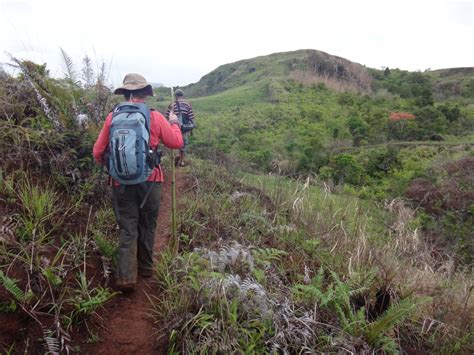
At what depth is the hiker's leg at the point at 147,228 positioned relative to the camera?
3.47m

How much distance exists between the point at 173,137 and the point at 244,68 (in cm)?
3465

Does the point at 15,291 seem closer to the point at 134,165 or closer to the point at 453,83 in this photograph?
the point at 134,165

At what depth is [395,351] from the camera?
2906 mm

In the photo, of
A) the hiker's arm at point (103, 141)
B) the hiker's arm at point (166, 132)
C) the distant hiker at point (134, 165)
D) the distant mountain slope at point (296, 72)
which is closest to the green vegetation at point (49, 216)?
the distant hiker at point (134, 165)

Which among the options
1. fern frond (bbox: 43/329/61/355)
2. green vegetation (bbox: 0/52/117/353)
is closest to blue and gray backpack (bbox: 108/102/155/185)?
green vegetation (bbox: 0/52/117/353)

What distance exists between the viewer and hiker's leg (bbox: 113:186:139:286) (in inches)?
128

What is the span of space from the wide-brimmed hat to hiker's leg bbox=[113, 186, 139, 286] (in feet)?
2.98

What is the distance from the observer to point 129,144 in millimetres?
2992

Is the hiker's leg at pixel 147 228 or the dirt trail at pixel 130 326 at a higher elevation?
the hiker's leg at pixel 147 228

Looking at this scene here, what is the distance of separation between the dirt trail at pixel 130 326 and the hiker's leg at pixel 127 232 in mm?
181

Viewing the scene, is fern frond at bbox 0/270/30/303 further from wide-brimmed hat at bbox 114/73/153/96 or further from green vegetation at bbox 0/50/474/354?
wide-brimmed hat at bbox 114/73/153/96

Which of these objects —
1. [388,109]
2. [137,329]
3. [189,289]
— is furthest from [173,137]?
[388,109]

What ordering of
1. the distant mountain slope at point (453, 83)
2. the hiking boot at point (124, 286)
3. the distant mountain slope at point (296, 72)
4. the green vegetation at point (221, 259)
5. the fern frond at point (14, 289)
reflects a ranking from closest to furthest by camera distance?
the fern frond at point (14, 289) → the green vegetation at point (221, 259) → the hiking boot at point (124, 286) → the distant mountain slope at point (453, 83) → the distant mountain slope at point (296, 72)

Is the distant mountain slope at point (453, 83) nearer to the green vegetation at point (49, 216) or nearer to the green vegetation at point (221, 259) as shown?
the green vegetation at point (221, 259)
